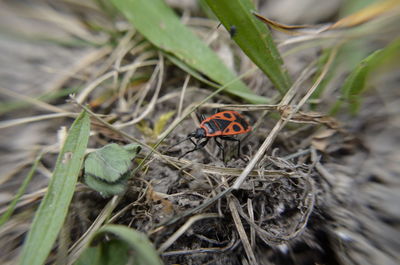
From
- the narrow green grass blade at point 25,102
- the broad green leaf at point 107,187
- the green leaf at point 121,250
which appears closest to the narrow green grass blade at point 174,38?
the narrow green grass blade at point 25,102

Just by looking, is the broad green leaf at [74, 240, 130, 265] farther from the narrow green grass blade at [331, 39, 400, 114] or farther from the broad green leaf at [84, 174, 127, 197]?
the narrow green grass blade at [331, 39, 400, 114]

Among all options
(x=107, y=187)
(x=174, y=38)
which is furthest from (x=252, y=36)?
(x=107, y=187)

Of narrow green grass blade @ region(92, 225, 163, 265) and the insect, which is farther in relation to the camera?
the insect

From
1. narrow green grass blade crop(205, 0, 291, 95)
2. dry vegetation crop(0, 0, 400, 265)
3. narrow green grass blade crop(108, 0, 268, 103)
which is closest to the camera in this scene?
dry vegetation crop(0, 0, 400, 265)

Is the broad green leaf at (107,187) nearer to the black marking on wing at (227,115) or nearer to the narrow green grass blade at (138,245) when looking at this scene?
the narrow green grass blade at (138,245)

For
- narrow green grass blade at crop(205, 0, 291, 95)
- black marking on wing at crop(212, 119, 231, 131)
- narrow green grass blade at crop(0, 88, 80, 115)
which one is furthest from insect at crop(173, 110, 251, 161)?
narrow green grass blade at crop(0, 88, 80, 115)

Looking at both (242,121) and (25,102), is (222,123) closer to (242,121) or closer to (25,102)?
(242,121)
